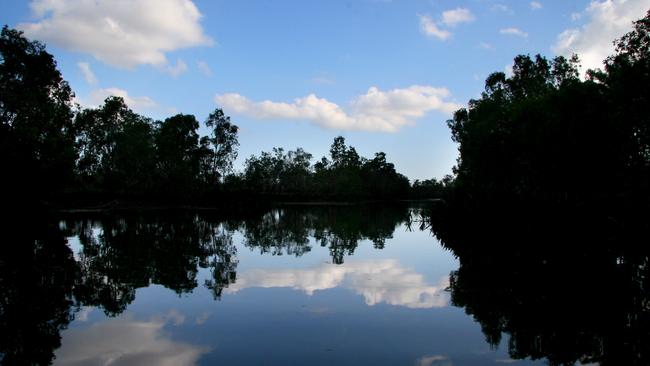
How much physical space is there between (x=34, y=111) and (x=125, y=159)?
2858 centimetres

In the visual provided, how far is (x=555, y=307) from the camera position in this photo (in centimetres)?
1071

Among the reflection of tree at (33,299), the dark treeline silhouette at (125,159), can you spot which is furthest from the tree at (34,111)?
the reflection of tree at (33,299)

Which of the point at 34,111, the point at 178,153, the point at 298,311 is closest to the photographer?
the point at 298,311

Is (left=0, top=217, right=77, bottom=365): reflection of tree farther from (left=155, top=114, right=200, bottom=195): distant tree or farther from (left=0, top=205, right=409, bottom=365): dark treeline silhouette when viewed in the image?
(left=155, top=114, right=200, bottom=195): distant tree

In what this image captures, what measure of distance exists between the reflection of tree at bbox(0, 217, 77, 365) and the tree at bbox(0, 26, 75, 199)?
20107 millimetres

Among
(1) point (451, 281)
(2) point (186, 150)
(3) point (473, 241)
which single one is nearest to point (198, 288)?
(1) point (451, 281)

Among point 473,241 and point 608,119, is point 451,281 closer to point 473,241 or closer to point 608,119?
point 473,241

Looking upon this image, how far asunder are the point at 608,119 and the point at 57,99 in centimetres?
4594

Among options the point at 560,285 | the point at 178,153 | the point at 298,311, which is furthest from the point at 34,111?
the point at 560,285

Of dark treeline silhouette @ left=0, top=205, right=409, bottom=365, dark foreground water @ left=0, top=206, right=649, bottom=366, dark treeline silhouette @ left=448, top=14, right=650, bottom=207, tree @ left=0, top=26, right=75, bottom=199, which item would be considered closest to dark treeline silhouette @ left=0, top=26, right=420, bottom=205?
tree @ left=0, top=26, right=75, bottom=199

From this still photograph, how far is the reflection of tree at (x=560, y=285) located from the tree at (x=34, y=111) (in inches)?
1291

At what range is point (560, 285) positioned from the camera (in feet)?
42.8

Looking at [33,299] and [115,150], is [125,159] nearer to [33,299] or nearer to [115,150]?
[115,150]

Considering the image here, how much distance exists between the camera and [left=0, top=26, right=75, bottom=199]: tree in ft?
125
